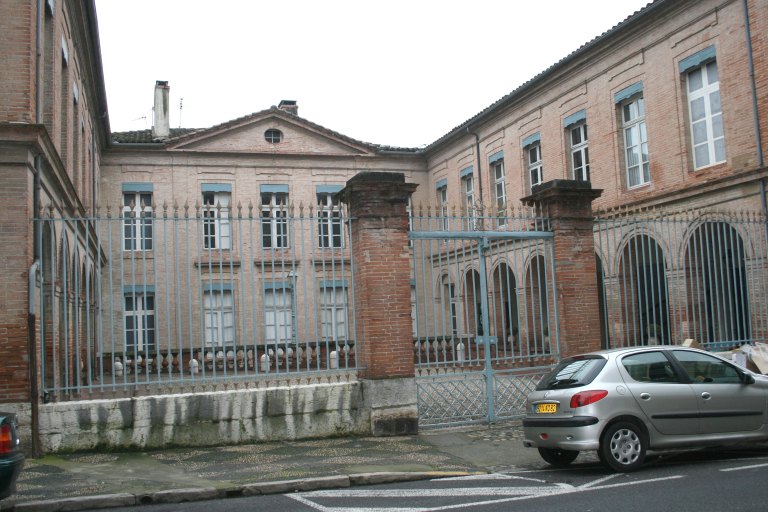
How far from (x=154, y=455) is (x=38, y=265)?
3032 mm

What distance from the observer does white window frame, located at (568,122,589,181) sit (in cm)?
2227

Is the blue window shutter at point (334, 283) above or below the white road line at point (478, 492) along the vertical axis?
above

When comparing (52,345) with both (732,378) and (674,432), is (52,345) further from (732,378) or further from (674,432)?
(732,378)

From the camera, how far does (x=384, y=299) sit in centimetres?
1112

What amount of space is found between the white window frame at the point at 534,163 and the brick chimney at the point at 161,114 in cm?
1495

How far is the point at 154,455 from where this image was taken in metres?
9.64

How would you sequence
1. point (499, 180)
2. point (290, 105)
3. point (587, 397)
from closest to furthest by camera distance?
Answer: 1. point (587, 397)
2. point (499, 180)
3. point (290, 105)

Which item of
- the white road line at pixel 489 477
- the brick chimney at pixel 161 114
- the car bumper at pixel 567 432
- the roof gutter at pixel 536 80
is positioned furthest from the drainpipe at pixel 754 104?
the brick chimney at pixel 161 114

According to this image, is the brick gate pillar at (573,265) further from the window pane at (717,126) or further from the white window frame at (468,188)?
the white window frame at (468,188)

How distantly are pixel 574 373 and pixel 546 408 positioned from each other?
545 mm

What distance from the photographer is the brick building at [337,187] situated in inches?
402

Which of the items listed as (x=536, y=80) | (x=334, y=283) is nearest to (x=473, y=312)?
(x=536, y=80)

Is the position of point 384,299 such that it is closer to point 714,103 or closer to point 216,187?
point 714,103

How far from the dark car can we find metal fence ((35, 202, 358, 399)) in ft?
7.96
